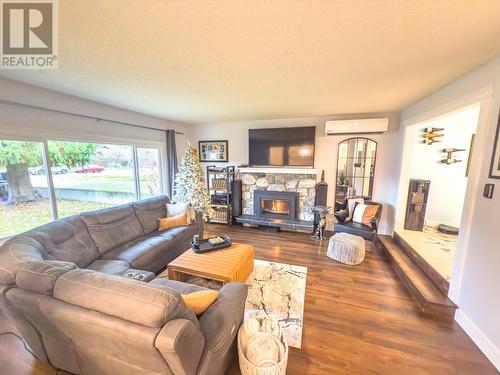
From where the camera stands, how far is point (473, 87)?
6.49ft

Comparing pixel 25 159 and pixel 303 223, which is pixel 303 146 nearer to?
pixel 303 223

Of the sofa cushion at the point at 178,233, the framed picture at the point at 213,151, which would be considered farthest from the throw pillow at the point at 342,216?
the framed picture at the point at 213,151

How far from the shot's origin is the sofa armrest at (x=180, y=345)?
0.87 m

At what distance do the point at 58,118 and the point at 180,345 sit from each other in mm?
3399

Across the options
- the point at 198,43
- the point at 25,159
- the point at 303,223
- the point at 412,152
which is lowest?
the point at 303,223

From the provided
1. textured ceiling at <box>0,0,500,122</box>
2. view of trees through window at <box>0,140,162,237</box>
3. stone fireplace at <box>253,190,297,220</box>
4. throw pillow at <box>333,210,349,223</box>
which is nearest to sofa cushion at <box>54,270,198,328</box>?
textured ceiling at <box>0,0,500,122</box>

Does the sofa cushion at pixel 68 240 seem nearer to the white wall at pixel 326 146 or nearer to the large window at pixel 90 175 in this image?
the large window at pixel 90 175

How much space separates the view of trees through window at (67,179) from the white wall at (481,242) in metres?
4.87

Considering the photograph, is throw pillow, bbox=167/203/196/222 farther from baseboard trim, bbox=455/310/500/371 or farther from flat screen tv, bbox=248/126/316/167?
baseboard trim, bbox=455/310/500/371

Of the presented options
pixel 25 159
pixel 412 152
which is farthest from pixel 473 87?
pixel 25 159

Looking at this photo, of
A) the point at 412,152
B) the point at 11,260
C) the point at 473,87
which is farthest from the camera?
the point at 412,152

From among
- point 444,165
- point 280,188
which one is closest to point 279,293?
point 280,188

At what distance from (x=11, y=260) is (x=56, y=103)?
2.34m

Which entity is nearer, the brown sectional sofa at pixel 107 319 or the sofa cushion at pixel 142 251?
the brown sectional sofa at pixel 107 319
